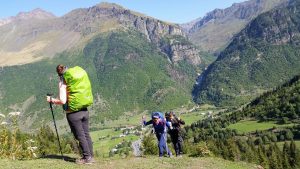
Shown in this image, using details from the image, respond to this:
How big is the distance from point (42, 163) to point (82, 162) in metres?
2.44

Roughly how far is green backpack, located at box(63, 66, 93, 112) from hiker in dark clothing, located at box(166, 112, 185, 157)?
37.0 feet

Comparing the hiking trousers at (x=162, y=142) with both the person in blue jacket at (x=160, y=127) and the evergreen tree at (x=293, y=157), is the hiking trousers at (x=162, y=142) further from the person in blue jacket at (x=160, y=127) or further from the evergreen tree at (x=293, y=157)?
the evergreen tree at (x=293, y=157)

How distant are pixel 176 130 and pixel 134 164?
7.51 metres

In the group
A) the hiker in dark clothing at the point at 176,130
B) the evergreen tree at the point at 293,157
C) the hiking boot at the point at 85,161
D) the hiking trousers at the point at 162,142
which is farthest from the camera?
the evergreen tree at the point at 293,157

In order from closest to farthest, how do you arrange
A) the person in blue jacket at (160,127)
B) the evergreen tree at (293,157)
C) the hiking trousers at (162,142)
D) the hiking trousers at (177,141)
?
the person in blue jacket at (160,127) < the hiking trousers at (162,142) < the hiking trousers at (177,141) < the evergreen tree at (293,157)

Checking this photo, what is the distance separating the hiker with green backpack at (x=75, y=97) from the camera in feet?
70.8

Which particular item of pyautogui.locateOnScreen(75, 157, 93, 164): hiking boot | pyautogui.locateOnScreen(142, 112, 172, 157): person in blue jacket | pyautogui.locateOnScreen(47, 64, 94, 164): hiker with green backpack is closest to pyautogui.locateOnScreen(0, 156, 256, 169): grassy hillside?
pyautogui.locateOnScreen(75, 157, 93, 164): hiking boot

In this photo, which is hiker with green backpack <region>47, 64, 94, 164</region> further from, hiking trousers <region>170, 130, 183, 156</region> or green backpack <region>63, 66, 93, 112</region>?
hiking trousers <region>170, 130, 183, 156</region>

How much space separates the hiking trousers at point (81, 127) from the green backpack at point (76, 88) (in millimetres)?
370

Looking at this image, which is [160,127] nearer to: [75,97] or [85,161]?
[85,161]

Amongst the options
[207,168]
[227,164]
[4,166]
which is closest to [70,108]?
[4,166]

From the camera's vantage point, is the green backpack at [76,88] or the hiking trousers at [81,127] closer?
the green backpack at [76,88]

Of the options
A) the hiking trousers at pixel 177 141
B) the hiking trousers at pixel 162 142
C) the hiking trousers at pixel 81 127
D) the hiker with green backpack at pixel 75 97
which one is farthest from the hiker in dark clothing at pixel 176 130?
the hiker with green backpack at pixel 75 97

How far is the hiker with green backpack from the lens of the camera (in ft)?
70.8
